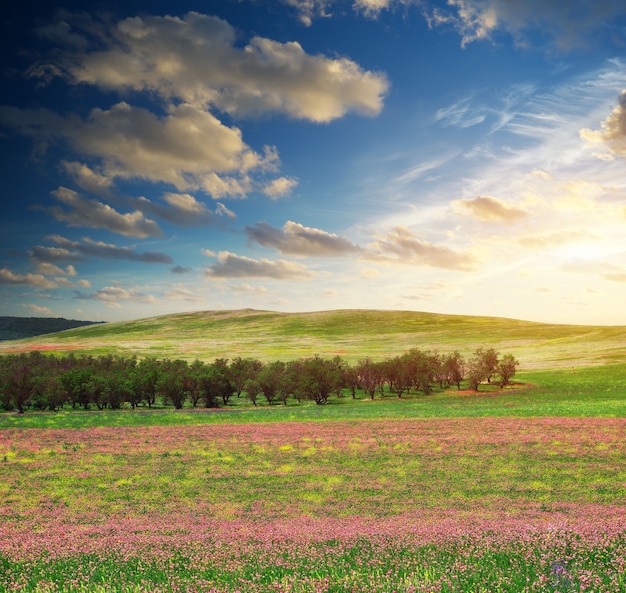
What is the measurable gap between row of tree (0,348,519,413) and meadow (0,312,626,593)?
2519 centimetres

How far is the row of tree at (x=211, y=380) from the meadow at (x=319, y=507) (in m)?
25.2

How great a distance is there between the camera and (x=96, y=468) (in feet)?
86.4

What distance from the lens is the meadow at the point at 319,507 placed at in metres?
9.76

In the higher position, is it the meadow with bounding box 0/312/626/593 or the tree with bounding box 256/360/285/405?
the meadow with bounding box 0/312/626/593

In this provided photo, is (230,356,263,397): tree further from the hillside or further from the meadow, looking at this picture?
the hillside

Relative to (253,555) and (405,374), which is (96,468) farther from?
(405,374)

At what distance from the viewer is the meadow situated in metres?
9.76

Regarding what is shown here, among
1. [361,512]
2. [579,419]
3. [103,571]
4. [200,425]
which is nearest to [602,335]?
[579,419]

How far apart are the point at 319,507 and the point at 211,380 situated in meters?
56.9

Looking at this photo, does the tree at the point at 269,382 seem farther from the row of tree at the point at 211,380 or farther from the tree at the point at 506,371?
the tree at the point at 506,371

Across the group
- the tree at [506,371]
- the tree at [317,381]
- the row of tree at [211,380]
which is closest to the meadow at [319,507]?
the row of tree at [211,380]

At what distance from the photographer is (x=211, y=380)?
72.9 m

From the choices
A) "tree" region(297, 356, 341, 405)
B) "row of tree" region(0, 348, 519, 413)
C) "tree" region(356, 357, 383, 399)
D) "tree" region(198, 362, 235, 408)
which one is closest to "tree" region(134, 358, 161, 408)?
"row of tree" region(0, 348, 519, 413)

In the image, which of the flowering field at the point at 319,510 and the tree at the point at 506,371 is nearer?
the flowering field at the point at 319,510
